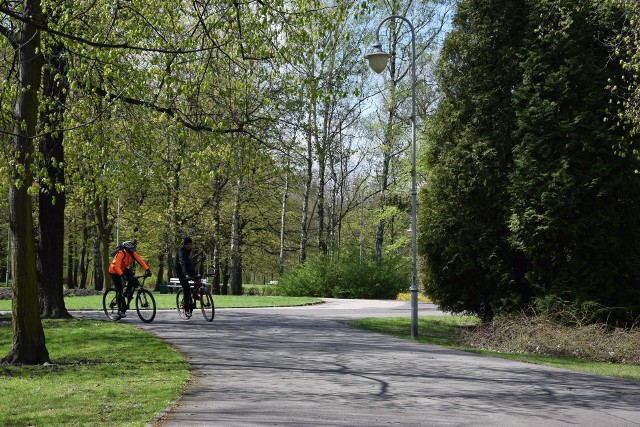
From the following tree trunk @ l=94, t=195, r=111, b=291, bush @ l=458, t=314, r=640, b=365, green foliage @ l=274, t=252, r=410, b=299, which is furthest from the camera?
tree trunk @ l=94, t=195, r=111, b=291

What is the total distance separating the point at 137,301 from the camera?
17.0 metres

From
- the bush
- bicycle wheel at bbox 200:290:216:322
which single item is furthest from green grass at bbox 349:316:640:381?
bicycle wheel at bbox 200:290:216:322

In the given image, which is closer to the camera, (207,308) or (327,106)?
(207,308)

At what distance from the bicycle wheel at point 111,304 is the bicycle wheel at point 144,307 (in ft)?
2.29

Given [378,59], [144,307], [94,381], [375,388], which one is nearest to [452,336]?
[378,59]

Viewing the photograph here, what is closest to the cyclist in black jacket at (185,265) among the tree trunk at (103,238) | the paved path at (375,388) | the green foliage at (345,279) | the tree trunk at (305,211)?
the paved path at (375,388)

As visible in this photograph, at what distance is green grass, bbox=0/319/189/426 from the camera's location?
6.98 meters

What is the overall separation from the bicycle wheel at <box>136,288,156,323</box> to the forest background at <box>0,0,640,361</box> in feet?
6.24

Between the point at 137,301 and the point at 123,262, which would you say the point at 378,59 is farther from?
the point at 137,301

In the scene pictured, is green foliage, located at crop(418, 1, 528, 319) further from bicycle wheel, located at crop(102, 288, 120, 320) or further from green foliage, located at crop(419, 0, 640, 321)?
bicycle wheel, located at crop(102, 288, 120, 320)

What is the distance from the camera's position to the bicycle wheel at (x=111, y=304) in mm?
17297

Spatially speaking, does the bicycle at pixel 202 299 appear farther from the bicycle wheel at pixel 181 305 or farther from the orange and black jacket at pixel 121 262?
the orange and black jacket at pixel 121 262

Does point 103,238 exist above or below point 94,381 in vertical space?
above

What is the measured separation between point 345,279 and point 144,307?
19226mm
